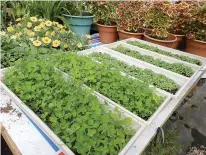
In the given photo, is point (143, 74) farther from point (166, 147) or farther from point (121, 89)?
point (166, 147)

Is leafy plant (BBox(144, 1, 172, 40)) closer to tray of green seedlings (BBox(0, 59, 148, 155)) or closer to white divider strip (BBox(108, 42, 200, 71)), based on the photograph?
white divider strip (BBox(108, 42, 200, 71))

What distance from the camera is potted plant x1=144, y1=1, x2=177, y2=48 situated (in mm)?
2342

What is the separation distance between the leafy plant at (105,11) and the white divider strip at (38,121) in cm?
183

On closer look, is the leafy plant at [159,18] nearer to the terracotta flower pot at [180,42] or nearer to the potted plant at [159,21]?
the potted plant at [159,21]

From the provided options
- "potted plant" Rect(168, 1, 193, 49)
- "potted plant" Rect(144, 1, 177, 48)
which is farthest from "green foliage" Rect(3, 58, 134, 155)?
"potted plant" Rect(168, 1, 193, 49)

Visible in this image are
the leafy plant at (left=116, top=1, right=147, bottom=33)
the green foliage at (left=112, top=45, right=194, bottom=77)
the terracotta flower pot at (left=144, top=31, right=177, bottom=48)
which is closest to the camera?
the green foliage at (left=112, top=45, right=194, bottom=77)

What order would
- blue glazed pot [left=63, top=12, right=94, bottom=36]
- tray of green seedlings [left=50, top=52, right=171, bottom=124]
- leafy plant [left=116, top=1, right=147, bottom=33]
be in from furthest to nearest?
blue glazed pot [left=63, top=12, right=94, bottom=36], leafy plant [left=116, top=1, right=147, bottom=33], tray of green seedlings [left=50, top=52, right=171, bottom=124]

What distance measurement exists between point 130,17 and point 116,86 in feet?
5.23

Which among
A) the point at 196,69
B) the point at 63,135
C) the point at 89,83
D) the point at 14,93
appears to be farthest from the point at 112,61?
the point at 63,135

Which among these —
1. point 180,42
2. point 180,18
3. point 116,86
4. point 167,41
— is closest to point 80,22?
point 167,41

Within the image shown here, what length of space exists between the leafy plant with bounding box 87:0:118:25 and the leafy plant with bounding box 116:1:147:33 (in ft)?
0.44

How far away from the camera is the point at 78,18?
2635 mm

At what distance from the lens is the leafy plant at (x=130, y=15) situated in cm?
254

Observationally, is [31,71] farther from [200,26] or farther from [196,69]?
[200,26]
